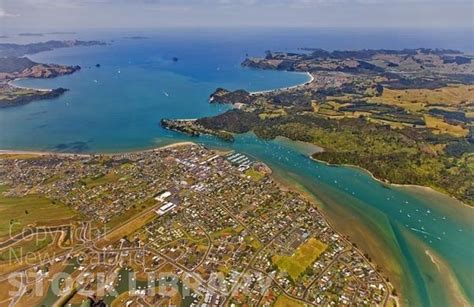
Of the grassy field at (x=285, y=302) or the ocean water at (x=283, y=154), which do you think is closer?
the grassy field at (x=285, y=302)

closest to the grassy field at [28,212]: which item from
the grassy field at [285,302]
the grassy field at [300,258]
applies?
the grassy field at [300,258]

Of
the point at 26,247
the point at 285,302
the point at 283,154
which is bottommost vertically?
the point at 26,247

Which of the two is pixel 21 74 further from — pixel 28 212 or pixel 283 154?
pixel 283 154

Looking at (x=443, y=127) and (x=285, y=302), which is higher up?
(x=443, y=127)

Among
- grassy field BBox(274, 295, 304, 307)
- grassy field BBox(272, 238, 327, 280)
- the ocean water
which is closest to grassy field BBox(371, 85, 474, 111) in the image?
the ocean water

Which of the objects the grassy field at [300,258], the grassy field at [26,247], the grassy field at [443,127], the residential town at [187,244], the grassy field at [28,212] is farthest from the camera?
the grassy field at [443,127]

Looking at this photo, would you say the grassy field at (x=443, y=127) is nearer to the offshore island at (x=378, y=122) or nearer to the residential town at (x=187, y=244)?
the offshore island at (x=378, y=122)

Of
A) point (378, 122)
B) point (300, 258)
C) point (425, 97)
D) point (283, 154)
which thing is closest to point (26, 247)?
point (300, 258)

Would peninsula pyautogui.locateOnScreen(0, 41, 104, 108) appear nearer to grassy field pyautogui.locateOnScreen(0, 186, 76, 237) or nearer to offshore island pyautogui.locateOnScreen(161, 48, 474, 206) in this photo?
offshore island pyautogui.locateOnScreen(161, 48, 474, 206)
